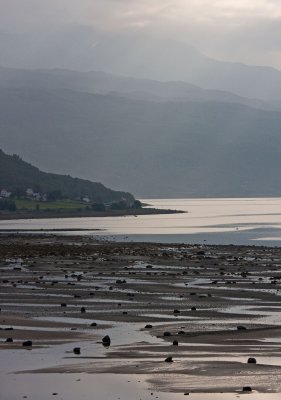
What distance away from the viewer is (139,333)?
2875 centimetres

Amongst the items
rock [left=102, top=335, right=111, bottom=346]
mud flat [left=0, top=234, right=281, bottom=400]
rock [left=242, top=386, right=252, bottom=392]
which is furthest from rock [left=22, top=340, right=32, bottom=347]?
rock [left=242, top=386, right=252, bottom=392]

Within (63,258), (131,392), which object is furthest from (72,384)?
(63,258)

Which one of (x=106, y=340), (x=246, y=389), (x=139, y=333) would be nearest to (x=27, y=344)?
(x=106, y=340)

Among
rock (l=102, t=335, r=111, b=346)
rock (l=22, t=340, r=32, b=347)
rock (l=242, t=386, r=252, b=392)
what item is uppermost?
rock (l=102, t=335, r=111, b=346)

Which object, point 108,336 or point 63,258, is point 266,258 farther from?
point 108,336

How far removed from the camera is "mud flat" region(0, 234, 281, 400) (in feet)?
69.7

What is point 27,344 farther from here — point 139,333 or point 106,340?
point 139,333

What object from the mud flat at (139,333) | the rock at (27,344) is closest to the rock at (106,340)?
the mud flat at (139,333)

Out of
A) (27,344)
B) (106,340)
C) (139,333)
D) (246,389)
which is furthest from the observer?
(139,333)

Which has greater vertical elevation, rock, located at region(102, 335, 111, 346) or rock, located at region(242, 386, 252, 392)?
rock, located at region(102, 335, 111, 346)

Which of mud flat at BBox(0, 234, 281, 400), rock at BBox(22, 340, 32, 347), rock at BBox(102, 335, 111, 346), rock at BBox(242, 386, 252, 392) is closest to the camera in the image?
rock at BBox(242, 386, 252, 392)

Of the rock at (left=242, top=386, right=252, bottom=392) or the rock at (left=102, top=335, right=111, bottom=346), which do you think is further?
the rock at (left=102, top=335, right=111, bottom=346)

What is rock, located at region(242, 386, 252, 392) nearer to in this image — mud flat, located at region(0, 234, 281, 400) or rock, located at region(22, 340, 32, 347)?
mud flat, located at region(0, 234, 281, 400)

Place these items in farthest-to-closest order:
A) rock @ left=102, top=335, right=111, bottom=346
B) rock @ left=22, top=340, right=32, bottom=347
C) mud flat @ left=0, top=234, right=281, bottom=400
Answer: rock @ left=102, top=335, right=111, bottom=346, rock @ left=22, top=340, right=32, bottom=347, mud flat @ left=0, top=234, right=281, bottom=400
